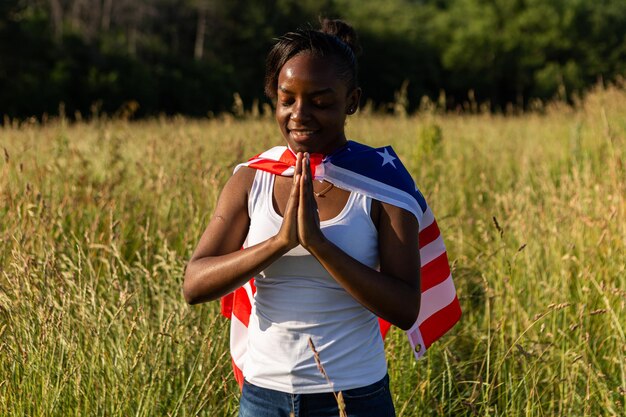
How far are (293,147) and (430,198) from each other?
8.91ft

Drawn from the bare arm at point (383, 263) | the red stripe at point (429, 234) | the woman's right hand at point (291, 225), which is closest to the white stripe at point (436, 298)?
the red stripe at point (429, 234)

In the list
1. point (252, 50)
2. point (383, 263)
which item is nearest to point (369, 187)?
point (383, 263)

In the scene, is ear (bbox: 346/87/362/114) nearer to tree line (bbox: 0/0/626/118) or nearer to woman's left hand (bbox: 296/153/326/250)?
Answer: woman's left hand (bbox: 296/153/326/250)

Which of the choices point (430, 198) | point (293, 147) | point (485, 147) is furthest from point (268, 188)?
point (485, 147)

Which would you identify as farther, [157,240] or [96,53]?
[96,53]

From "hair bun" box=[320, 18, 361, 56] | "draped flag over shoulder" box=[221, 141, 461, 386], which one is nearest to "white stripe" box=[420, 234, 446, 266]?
"draped flag over shoulder" box=[221, 141, 461, 386]

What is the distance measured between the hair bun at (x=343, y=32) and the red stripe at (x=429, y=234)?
445mm

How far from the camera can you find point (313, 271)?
143 cm

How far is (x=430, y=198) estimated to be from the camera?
13.5 feet

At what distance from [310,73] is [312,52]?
0.05 m

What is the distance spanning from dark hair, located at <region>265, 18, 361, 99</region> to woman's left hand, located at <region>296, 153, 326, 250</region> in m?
0.28

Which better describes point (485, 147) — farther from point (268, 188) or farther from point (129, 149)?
point (268, 188)

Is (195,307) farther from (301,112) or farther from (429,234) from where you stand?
(301,112)

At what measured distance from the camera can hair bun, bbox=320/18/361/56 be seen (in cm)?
166
